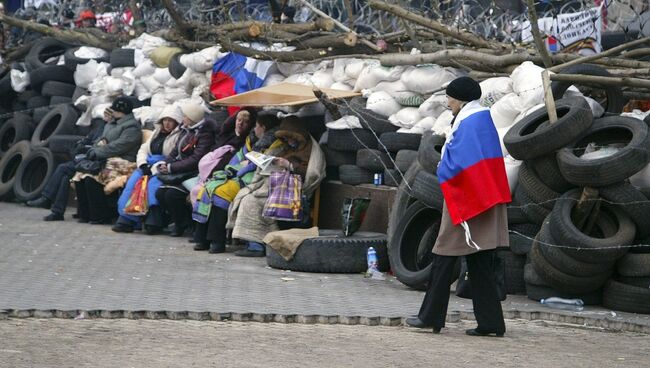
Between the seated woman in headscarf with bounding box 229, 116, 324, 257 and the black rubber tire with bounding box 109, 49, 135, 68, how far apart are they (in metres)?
5.66

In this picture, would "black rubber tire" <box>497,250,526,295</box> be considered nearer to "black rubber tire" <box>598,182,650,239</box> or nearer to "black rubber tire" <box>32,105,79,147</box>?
"black rubber tire" <box>598,182,650,239</box>

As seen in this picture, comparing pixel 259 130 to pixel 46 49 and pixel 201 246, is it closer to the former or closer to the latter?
pixel 201 246

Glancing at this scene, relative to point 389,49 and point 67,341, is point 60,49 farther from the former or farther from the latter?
point 67,341

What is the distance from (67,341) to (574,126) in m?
4.67

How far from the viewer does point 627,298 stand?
35.7 feet

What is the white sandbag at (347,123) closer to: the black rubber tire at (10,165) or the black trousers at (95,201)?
the black trousers at (95,201)

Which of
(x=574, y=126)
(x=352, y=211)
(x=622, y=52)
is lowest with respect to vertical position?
(x=352, y=211)

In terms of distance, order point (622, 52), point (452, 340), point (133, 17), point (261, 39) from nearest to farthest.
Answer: point (452, 340) < point (622, 52) < point (261, 39) < point (133, 17)

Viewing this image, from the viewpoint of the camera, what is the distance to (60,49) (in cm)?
2291

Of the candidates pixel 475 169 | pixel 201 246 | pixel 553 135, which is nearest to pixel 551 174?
pixel 553 135

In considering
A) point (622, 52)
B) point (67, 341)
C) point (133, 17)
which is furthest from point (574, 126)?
point (133, 17)

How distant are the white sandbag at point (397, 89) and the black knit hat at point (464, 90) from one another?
5.04 metres

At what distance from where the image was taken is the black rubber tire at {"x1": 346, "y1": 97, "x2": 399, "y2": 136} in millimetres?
14656

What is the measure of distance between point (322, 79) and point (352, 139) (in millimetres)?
1440
